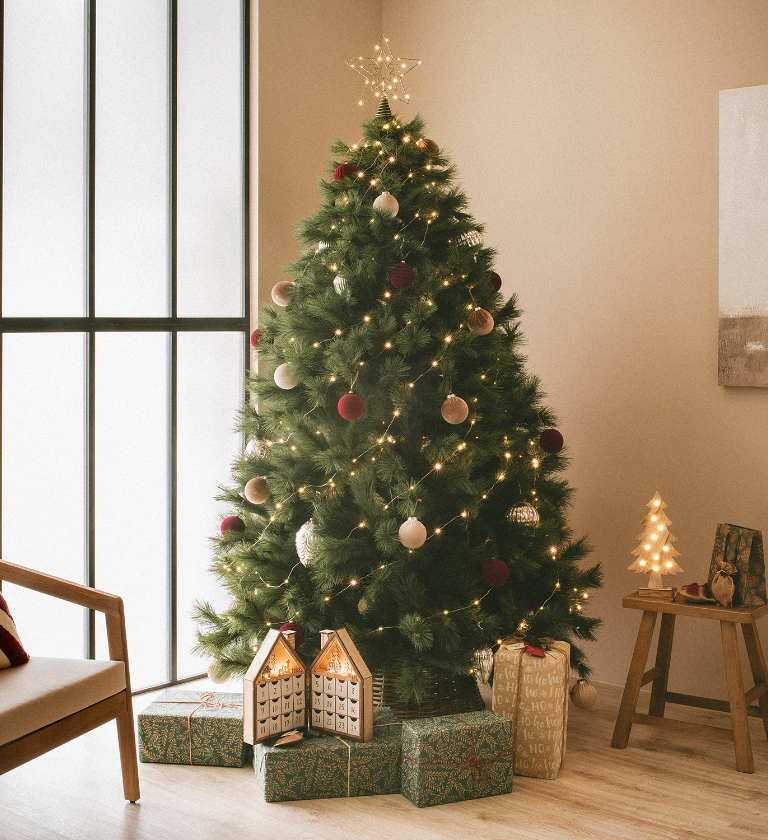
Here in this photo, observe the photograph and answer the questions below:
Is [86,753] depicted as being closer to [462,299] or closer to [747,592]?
[462,299]

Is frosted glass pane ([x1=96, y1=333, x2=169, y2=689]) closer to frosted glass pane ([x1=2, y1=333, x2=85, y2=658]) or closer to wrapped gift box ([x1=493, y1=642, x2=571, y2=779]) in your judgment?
frosted glass pane ([x1=2, y1=333, x2=85, y2=658])

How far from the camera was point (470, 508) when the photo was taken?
2.77 metres

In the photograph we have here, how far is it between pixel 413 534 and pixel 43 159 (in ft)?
6.00

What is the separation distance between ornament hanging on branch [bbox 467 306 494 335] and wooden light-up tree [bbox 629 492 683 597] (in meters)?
0.87

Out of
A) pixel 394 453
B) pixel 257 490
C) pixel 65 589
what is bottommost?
pixel 65 589

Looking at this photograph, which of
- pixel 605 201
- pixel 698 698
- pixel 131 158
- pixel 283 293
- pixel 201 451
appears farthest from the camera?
pixel 201 451

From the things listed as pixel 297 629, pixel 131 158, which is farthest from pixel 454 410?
pixel 131 158

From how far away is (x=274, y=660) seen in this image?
2.64 m

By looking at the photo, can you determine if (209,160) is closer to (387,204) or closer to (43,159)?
(43,159)

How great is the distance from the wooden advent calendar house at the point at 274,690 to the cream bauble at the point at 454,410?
2.67 ft

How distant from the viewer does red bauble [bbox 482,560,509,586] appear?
2744 millimetres

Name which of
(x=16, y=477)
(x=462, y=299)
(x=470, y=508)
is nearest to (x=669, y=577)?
(x=470, y=508)

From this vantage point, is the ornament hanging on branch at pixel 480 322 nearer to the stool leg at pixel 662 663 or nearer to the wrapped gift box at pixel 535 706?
the wrapped gift box at pixel 535 706

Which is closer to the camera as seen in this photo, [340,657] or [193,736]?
[340,657]
